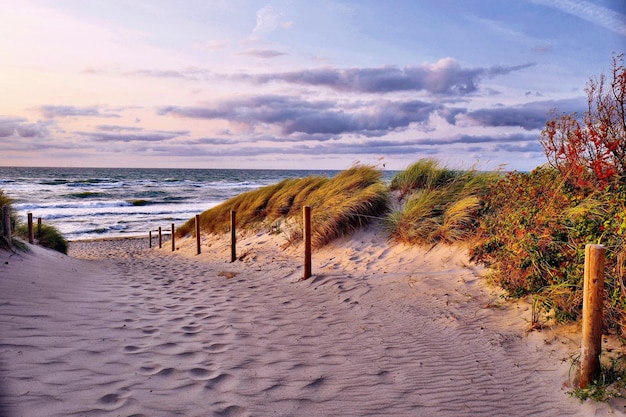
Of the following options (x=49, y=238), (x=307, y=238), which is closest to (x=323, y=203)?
(x=307, y=238)

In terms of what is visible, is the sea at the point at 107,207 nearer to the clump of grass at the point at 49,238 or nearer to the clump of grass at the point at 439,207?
the clump of grass at the point at 49,238

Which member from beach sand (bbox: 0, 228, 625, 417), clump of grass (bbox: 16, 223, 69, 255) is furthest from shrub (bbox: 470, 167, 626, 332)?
clump of grass (bbox: 16, 223, 69, 255)

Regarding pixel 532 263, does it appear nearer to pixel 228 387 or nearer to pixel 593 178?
pixel 593 178

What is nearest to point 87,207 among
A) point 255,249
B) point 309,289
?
point 255,249

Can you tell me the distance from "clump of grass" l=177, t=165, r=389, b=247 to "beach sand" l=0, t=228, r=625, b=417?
2.35 metres

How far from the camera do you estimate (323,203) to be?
38.6 feet

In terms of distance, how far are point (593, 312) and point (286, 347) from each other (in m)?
3.17

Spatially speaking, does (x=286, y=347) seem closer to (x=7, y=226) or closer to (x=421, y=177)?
(x=7, y=226)

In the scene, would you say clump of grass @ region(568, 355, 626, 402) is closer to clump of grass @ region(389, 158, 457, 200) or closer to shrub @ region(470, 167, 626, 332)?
shrub @ region(470, 167, 626, 332)

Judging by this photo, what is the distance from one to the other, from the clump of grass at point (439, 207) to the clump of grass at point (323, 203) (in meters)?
0.79

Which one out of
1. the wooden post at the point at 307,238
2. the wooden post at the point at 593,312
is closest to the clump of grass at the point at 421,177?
the wooden post at the point at 307,238

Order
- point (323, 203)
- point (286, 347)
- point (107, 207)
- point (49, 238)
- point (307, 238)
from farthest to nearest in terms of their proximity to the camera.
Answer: point (107, 207), point (49, 238), point (323, 203), point (307, 238), point (286, 347)

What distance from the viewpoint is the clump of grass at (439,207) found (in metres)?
8.86

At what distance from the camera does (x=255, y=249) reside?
12.7 m
